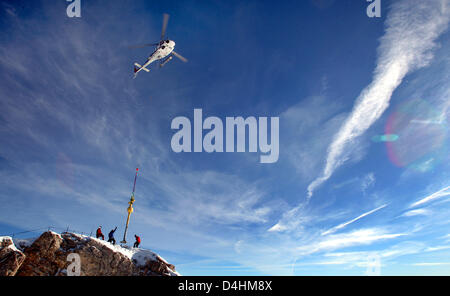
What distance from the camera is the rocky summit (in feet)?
81.5

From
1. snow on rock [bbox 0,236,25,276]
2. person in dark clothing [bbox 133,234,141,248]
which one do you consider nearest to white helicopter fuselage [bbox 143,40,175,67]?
person in dark clothing [bbox 133,234,141,248]

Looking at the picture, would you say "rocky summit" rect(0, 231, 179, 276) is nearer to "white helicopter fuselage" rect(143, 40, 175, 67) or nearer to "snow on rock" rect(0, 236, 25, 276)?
"snow on rock" rect(0, 236, 25, 276)

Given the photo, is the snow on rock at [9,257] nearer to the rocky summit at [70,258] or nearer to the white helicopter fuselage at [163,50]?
the rocky summit at [70,258]

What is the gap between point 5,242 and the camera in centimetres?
2450

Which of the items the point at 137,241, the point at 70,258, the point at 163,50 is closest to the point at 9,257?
the point at 70,258

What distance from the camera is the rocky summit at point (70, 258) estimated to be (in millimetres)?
24844

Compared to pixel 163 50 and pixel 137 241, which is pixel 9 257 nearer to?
pixel 137 241

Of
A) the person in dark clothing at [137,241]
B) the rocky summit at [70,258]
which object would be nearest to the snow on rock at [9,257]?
the rocky summit at [70,258]

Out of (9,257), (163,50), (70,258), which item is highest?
(163,50)

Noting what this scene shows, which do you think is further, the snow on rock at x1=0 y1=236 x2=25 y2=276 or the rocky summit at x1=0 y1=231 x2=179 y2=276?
the rocky summit at x1=0 y1=231 x2=179 y2=276

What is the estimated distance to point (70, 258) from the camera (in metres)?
29.0
